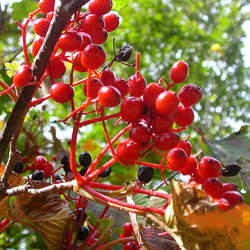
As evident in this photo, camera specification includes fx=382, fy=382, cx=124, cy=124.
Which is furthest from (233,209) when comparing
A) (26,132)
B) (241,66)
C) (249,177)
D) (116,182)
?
(241,66)

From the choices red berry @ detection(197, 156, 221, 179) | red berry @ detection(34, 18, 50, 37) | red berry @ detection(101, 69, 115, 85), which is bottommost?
red berry @ detection(197, 156, 221, 179)

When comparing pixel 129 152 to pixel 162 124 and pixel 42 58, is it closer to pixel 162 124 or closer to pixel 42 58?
pixel 162 124

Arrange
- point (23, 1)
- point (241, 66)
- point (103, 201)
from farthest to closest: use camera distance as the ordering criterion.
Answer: point (241, 66)
point (23, 1)
point (103, 201)

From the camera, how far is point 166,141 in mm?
831

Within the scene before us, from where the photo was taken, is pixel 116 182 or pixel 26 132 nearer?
pixel 116 182

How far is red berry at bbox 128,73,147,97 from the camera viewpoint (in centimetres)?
92

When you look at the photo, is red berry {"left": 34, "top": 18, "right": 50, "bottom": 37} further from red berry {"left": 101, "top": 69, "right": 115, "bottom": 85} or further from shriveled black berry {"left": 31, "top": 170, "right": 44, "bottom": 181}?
shriveled black berry {"left": 31, "top": 170, "right": 44, "bottom": 181}

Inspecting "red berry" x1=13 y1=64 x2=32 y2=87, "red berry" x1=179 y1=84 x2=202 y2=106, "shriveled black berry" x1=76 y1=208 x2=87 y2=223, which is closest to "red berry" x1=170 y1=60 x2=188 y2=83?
"red berry" x1=179 y1=84 x2=202 y2=106

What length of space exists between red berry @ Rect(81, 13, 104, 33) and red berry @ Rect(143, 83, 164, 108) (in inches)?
8.1

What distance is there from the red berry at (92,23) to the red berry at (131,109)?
0.21 meters

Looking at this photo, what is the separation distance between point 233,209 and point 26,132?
180cm

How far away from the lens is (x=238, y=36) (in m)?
7.26

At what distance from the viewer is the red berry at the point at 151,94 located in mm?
845

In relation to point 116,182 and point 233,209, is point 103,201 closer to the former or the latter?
point 233,209
